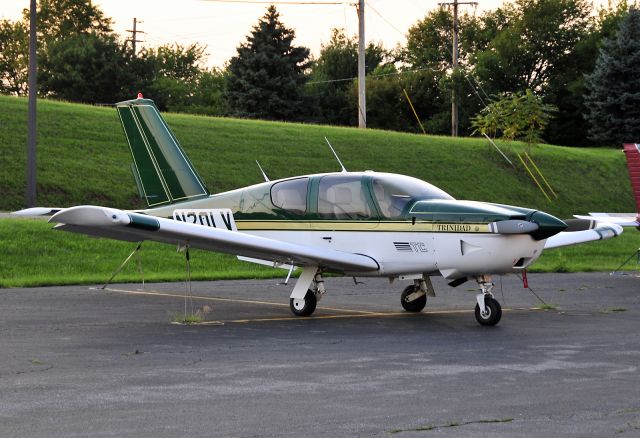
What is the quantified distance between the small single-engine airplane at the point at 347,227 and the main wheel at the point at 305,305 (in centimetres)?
1

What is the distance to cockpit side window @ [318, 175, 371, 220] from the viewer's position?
14.5 metres

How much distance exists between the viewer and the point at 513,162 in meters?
48.6

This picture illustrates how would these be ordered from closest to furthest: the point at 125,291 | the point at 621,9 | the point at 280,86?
the point at 125,291 → the point at 280,86 → the point at 621,9

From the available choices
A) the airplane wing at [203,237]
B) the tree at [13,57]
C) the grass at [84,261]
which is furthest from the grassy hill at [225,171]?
the tree at [13,57]

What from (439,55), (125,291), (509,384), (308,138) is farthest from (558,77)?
(509,384)

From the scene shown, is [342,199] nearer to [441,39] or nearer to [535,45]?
[535,45]

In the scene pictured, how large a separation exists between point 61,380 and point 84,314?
562 centimetres

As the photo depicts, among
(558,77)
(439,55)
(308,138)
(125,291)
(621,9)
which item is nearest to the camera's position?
(125,291)

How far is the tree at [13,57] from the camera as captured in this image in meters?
93.6

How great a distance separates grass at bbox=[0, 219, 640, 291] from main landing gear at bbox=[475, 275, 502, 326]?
28.7 feet

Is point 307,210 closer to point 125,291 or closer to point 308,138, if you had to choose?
point 125,291

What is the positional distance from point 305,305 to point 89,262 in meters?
9.13

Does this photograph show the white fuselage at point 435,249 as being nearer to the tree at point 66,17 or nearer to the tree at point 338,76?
the tree at point 338,76

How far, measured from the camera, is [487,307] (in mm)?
13555
